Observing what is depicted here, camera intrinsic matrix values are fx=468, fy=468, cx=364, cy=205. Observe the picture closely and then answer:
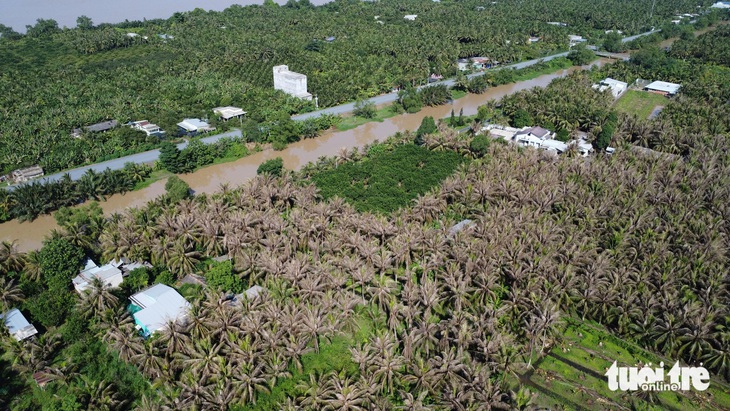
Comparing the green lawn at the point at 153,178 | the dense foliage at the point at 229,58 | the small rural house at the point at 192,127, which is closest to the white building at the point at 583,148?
the dense foliage at the point at 229,58

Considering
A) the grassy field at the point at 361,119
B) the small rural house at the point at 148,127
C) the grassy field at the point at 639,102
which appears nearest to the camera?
the small rural house at the point at 148,127

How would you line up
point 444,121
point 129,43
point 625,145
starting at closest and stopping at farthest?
point 625,145 → point 444,121 → point 129,43

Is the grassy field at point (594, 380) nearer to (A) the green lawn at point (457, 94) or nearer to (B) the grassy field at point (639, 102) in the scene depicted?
(B) the grassy field at point (639, 102)

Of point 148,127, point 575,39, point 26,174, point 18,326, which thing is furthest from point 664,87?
point 26,174

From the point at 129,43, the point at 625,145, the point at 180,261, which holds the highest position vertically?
the point at 129,43

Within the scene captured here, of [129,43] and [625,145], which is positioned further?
[129,43]

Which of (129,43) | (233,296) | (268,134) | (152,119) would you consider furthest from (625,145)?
(129,43)

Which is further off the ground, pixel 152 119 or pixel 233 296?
pixel 152 119

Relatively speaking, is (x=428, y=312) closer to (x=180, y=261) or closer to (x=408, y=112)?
(x=180, y=261)

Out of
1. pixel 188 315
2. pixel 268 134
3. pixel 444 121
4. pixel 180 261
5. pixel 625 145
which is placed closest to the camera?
pixel 188 315
